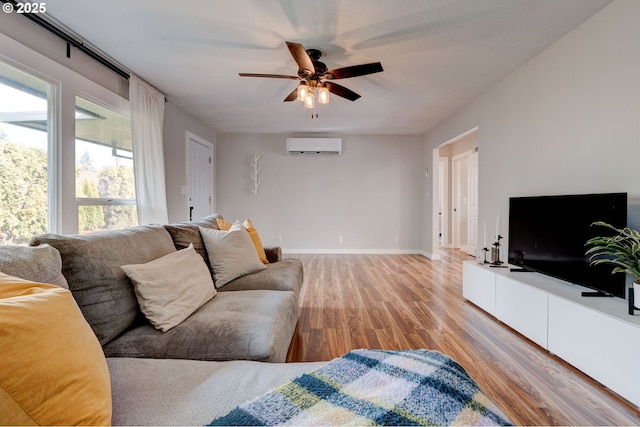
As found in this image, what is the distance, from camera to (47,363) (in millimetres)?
611

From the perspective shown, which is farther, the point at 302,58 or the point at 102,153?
the point at 102,153

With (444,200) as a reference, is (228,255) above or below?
below

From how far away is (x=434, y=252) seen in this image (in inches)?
211

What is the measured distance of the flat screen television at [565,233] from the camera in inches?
69.6

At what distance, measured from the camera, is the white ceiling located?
2.02 m

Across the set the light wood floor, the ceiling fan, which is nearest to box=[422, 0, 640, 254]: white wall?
the light wood floor

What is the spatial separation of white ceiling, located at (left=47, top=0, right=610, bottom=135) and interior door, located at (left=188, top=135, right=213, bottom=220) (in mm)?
1203

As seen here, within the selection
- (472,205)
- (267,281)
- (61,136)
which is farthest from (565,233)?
(472,205)

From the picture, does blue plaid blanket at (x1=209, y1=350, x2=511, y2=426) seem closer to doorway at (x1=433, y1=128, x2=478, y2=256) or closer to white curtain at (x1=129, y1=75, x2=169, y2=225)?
white curtain at (x1=129, y1=75, x2=169, y2=225)

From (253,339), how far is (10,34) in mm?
2640

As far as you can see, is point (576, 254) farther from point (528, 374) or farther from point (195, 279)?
point (195, 279)

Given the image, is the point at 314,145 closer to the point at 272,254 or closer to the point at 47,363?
the point at 272,254

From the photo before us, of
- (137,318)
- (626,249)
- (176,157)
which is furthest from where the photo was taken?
(176,157)

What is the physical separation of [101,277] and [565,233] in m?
2.87
